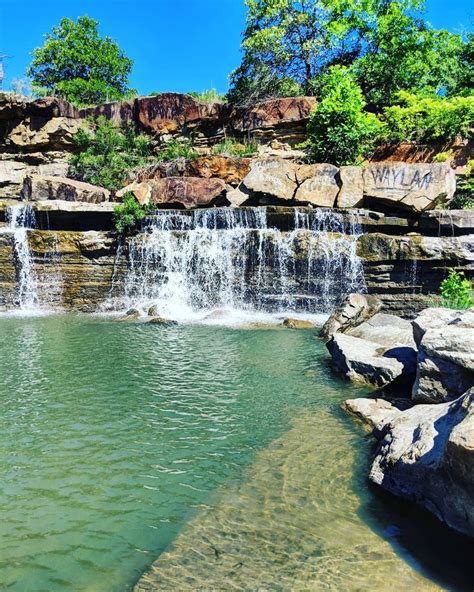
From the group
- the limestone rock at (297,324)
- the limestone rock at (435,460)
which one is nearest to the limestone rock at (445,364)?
the limestone rock at (435,460)

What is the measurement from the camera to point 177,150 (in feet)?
82.3

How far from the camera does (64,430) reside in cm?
614

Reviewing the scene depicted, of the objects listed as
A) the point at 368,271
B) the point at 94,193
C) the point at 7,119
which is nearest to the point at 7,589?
the point at 368,271

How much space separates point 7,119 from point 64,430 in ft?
79.3

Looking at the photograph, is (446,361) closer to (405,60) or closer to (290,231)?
(290,231)

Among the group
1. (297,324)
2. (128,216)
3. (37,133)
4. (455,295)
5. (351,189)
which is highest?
(37,133)

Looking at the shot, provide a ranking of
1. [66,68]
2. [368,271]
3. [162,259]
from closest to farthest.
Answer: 1. [368,271]
2. [162,259]
3. [66,68]

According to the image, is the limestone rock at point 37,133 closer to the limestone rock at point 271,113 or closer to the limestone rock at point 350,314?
the limestone rock at point 271,113

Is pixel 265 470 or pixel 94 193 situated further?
pixel 94 193

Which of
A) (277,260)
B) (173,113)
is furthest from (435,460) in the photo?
(173,113)

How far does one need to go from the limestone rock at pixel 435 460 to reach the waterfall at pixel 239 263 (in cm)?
1053

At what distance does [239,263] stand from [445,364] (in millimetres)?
10701

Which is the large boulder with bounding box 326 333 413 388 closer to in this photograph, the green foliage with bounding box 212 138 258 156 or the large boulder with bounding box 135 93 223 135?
the green foliage with bounding box 212 138 258 156

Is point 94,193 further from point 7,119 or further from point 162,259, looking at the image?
point 7,119
